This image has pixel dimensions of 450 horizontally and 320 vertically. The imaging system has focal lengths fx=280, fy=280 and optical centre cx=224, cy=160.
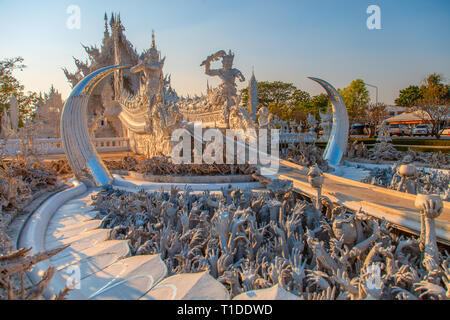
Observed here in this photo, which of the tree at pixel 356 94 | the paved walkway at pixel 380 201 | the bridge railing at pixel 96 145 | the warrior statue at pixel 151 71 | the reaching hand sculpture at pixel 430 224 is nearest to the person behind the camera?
the reaching hand sculpture at pixel 430 224

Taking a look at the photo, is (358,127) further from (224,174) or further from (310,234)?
(310,234)

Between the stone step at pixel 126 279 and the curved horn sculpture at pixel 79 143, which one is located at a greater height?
the curved horn sculpture at pixel 79 143

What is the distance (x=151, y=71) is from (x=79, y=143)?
7115 mm

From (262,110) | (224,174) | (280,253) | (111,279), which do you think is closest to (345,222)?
(280,253)

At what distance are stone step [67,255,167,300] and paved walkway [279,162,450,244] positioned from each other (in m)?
3.27

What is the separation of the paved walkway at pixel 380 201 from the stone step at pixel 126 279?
10.7 feet

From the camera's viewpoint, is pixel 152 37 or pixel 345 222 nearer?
pixel 345 222

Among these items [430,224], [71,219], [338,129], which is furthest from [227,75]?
[430,224]

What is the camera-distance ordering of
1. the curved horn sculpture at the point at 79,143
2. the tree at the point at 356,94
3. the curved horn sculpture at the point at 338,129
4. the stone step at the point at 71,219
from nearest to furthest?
the stone step at the point at 71,219 < the curved horn sculpture at the point at 79,143 < the curved horn sculpture at the point at 338,129 < the tree at the point at 356,94

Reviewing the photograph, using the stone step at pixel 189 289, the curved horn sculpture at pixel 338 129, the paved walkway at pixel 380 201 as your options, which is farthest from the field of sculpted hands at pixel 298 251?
the curved horn sculpture at pixel 338 129

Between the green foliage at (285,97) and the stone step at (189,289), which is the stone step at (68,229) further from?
the green foliage at (285,97)

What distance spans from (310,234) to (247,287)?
4.60ft

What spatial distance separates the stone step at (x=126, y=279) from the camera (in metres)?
Answer: 2.84

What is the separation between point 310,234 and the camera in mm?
3910
